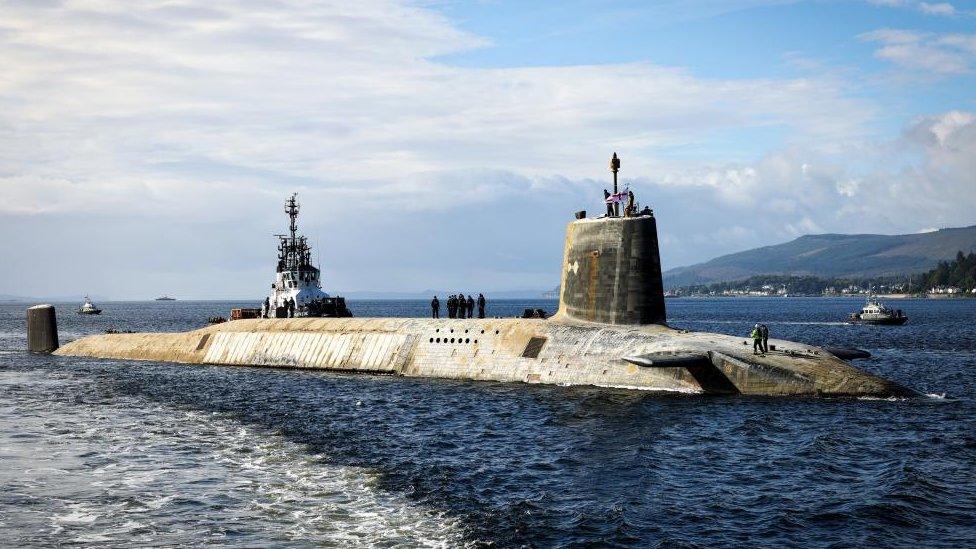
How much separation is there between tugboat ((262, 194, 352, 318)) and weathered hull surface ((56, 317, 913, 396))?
6324mm

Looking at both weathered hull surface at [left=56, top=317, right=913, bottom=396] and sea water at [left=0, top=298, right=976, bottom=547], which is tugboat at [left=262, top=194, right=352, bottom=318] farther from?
sea water at [left=0, top=298, right=976, bottom=547]

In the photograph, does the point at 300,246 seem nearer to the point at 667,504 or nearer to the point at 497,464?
the point at 497,464

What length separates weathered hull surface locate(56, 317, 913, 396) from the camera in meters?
30.9

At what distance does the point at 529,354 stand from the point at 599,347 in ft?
10.6

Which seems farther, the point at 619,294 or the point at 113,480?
the point at 619,294

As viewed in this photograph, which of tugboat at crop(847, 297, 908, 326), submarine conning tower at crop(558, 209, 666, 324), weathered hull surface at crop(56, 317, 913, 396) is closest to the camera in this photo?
weathered hull surface at crop(56, 317, 913, 396)

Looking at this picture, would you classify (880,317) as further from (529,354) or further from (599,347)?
(599,347)

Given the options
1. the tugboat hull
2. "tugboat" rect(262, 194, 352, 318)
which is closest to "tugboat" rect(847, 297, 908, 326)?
the tugboat hull

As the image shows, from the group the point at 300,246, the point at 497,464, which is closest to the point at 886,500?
the point at 497,464

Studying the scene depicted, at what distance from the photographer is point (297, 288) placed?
6003 cm

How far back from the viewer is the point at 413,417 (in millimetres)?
29688

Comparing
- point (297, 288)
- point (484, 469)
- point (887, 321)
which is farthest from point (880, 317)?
point (484, 469)

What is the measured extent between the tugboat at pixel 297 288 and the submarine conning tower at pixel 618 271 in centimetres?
2708

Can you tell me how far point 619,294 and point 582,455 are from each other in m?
13.2
